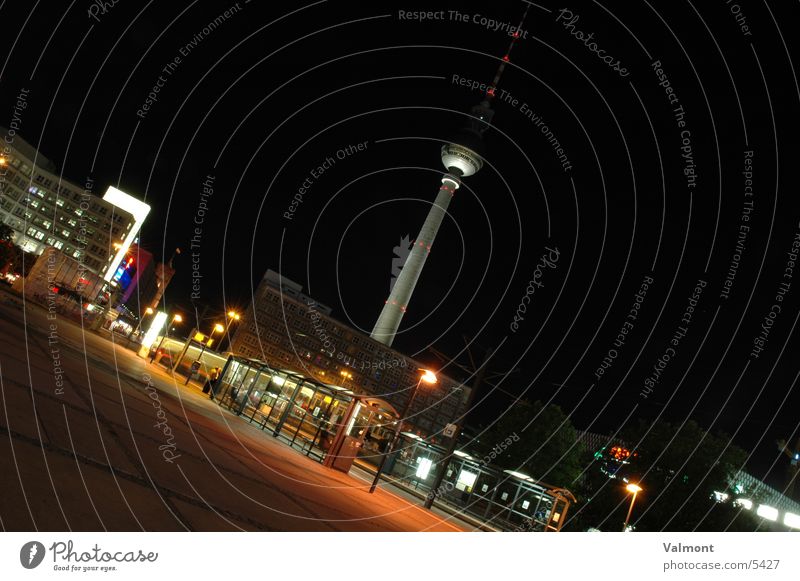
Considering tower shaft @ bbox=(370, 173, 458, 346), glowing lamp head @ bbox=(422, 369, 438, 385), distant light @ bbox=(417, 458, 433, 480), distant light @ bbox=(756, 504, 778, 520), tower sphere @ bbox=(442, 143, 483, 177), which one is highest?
tower sphere @ bbox=(442, 143, 483, 177)

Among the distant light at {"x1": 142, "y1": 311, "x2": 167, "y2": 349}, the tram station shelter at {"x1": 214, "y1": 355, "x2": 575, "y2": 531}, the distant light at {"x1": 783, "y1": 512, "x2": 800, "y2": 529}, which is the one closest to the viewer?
the tram station shelter at {"x1": 214, "y1": 355, "x2": 575, "y2": 531}

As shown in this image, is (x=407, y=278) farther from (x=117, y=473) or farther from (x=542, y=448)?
(x=117, y=473)

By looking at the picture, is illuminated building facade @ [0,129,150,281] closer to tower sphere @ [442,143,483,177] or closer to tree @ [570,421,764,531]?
tower sphere @ [442,143,483,177]

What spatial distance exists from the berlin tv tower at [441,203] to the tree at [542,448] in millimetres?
37403

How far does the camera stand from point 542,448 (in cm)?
5450

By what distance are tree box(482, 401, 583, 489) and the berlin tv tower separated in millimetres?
37403

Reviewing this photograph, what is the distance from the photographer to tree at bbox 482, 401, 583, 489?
5156 cm

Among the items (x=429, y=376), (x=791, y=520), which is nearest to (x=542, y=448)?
(x=791, y=520)

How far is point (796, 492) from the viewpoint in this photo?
52406mm

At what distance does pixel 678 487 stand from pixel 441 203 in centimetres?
7007

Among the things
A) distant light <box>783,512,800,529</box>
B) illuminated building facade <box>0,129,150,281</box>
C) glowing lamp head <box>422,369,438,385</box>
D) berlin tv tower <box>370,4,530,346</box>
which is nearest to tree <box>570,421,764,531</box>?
distant light <box>783,512,800,529</box>
